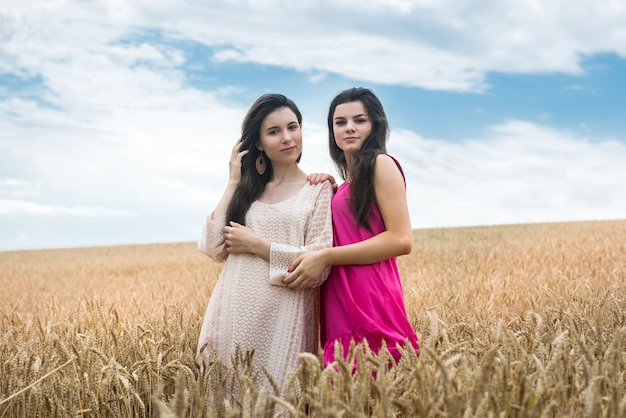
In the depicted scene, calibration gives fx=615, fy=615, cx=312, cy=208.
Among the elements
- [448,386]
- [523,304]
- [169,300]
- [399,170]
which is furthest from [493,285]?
[448,386]

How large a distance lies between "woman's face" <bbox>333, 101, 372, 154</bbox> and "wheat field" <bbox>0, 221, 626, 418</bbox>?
3.42ft

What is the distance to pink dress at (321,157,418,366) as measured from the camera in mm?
3168

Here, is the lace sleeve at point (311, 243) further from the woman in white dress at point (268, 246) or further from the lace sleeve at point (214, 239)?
the lace sleeve at point (214, 239)

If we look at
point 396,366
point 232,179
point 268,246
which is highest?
point 232,179

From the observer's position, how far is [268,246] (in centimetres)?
327

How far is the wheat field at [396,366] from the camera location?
179cm

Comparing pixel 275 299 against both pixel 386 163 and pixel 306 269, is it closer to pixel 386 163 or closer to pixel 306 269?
pixel 306 269

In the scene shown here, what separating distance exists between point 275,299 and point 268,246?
29cm

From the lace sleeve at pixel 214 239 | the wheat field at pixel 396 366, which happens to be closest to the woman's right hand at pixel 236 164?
the lace sleeve at pixel 214 239

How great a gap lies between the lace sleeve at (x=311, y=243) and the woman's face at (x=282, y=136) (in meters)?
0.36

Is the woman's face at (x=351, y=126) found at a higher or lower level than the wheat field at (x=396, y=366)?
higher

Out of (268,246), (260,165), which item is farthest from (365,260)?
(260,165)

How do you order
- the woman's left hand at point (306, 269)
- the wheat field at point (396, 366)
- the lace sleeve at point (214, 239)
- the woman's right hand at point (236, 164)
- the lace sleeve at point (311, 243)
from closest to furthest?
the wheat field at point (396, 366) < the woman's left hand at point (306, 269) < the lace sleeve at point (311, 243) < the lace sleeve at point (214, 239) < the woman's right hand at point (236, 164)

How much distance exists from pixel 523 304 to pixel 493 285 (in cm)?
47
